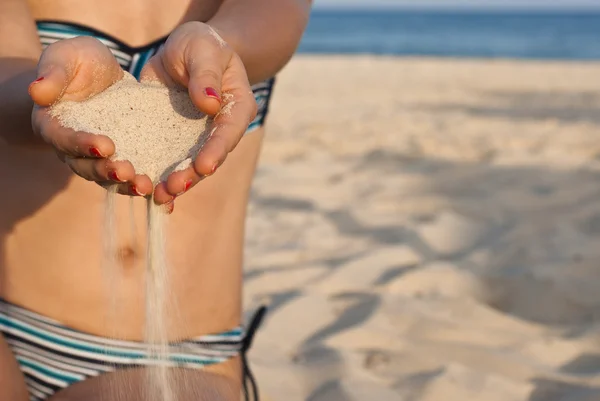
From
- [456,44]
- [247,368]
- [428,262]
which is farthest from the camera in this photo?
[456,44]

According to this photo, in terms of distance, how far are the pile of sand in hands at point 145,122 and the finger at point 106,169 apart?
0.04 m

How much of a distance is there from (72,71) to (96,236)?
1.15ft

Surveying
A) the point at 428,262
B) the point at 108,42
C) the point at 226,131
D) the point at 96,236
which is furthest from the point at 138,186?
the point at 428,262

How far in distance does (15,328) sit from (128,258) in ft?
0.68

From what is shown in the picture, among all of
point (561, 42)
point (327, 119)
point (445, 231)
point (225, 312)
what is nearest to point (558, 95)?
point (327, 119)

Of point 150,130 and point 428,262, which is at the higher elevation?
point 150,130

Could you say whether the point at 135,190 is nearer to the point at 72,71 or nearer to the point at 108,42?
the point at 72,71

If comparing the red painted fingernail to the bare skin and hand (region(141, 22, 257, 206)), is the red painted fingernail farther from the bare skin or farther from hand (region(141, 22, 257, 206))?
the bare skin

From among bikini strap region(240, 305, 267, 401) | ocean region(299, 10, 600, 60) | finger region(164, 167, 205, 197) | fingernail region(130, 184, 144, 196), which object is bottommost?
ocean region(299, 10, 600, 60)

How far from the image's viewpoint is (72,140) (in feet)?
2.74

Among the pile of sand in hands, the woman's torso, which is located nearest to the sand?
the pile of sand in hands

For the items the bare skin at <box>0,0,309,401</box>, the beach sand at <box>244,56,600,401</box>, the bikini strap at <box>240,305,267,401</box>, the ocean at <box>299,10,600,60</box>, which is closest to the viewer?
the bare skin at <box>0,0,309,401</box>

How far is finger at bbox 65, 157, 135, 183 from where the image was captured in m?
0.83

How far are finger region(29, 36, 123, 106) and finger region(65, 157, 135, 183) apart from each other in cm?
9
